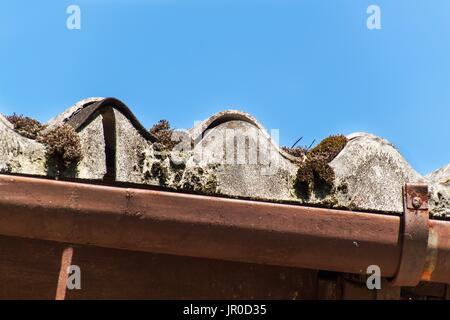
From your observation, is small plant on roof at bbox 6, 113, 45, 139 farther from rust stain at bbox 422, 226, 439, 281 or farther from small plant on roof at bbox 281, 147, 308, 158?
rust stain at bbox 422, 226, 439, 281

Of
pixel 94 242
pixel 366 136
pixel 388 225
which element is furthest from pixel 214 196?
pixel 366 136

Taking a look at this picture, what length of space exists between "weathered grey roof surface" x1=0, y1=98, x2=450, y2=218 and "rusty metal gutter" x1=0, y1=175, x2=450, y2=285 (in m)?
0.11

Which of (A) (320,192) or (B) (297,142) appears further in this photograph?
(B) (297,142)

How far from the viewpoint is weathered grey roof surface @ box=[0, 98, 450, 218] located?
313 cm

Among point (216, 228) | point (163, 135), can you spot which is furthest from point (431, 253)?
point (163, 135)

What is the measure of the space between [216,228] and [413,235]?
82cm

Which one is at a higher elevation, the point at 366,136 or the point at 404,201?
the point at 366,136

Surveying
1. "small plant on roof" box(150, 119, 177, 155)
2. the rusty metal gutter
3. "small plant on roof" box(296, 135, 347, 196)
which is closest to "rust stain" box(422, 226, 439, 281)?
the rusty metal gutter

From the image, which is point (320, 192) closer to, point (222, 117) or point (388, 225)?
point (388, 225)

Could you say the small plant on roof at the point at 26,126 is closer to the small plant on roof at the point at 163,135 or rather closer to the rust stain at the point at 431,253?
the small plant on roof at the point at 163,135

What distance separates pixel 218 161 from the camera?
335cm

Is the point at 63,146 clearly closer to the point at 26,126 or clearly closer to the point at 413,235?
the point at 26,126

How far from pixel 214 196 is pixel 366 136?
110 centimetres
